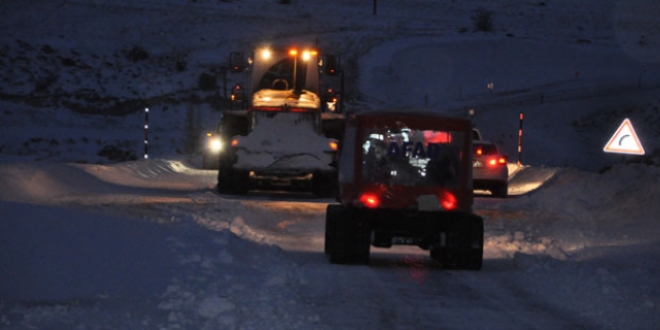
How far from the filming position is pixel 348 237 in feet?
44.7

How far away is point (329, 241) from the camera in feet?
45.7

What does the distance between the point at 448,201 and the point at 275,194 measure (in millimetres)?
12984

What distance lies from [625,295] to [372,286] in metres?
2.93

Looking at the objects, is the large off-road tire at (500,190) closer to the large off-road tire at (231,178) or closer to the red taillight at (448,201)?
the large off-road tire at (231,178)

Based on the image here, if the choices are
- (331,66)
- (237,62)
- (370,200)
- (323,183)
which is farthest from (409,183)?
(237,62)

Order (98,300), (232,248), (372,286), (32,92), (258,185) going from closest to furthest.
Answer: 1. (98,300)
2. (372,286)
3. (232,248)
4. (258,185)
5. (32,92)

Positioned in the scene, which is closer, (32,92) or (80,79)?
(32,92)

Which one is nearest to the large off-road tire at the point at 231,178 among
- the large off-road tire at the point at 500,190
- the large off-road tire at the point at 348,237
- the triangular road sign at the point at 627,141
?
the large off-road tire at the point at 500,190

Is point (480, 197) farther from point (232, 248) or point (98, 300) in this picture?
point (98, 300)

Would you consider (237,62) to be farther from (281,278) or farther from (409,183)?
(281,278)

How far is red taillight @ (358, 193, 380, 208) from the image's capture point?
533 inches

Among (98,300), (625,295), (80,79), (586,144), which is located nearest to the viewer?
(98,300)

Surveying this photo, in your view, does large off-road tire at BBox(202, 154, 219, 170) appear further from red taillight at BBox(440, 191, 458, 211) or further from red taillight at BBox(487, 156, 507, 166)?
red taillight at BBox(440, 191, 458, 211)

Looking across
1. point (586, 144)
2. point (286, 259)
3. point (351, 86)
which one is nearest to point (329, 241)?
point (286, 259)
